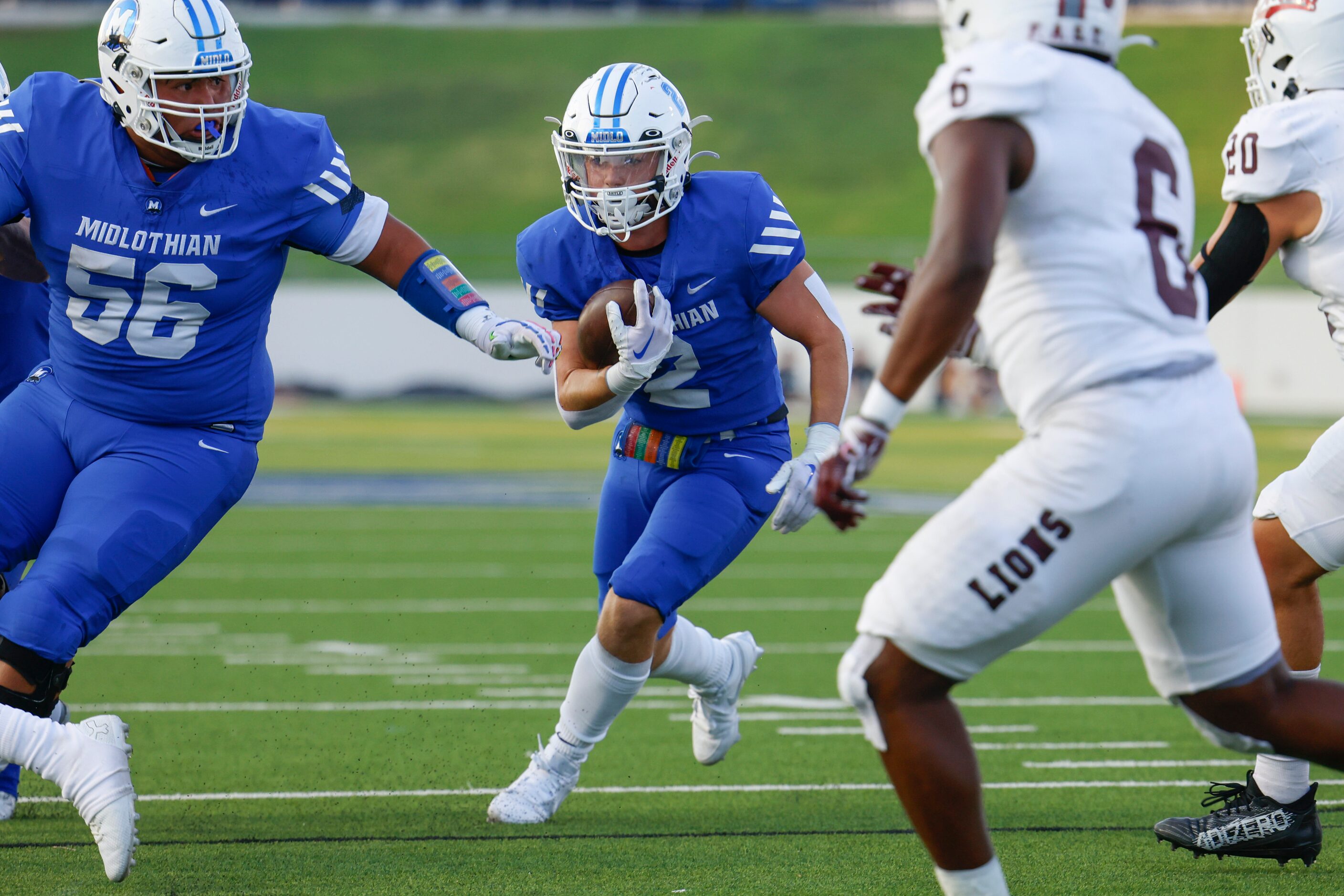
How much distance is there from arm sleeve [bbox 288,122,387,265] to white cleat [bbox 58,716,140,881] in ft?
3.89

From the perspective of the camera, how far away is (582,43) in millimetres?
32219

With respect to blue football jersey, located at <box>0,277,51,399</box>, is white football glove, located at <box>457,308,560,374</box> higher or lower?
higher

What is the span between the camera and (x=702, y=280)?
3861 millimetres

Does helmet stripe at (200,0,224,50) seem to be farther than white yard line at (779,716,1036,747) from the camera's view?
No

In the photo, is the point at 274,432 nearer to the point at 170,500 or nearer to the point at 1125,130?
the point at 170,500

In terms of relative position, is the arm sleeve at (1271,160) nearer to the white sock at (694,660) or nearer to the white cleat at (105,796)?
the white sock at (694,660)

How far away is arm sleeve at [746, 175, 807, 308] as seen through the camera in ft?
12.7

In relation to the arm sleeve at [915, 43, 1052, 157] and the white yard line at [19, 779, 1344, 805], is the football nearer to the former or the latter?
the white yard line at [19, 779, 1344, 805]

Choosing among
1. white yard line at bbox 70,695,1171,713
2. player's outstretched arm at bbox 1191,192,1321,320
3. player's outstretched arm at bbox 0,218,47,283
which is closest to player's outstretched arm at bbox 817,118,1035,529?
player's outstretched arm at bbox 1191,192,1321,320

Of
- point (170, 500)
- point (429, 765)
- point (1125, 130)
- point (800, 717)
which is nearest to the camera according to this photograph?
point (1125, 130)

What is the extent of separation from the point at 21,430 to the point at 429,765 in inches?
60.8

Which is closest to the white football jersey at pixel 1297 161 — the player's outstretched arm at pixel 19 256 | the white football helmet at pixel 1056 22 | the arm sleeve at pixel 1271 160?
the arm sleeve at pixel 1271 160

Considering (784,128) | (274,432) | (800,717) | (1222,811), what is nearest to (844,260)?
(784,128)

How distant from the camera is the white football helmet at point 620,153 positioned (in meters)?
3.74
